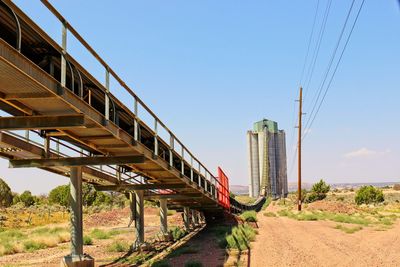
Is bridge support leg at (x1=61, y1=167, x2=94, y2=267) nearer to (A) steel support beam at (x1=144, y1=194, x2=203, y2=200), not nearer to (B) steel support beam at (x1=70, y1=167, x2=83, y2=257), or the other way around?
(B) steel support beam at (x1=70, y1=167, x2=83, y2=257)

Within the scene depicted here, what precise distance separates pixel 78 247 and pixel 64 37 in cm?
833

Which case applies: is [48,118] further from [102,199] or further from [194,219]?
[102,199]

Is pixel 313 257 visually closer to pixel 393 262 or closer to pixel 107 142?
pixel 393 262

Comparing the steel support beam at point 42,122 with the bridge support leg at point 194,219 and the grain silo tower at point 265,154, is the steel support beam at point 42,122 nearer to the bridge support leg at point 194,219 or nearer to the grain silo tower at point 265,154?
the bridge support leg at point 194,219

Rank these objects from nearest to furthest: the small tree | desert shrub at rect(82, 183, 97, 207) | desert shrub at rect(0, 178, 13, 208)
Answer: desert shrub at rect(0, 178, 13, 208), desert shrub at rect(82, 183, 97, 207), the small tree

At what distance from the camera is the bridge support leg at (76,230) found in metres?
16.6

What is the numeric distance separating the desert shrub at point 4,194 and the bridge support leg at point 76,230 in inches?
2951

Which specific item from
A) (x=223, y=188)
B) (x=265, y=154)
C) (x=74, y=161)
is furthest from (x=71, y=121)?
(x=265, y=154)

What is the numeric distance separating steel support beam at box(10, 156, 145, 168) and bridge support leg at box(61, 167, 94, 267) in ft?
2.52

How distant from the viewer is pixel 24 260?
2348 centimetres

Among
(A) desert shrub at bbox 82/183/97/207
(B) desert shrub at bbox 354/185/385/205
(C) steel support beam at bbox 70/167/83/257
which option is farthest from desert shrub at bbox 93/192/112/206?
(C) steel support beam at bbox 70/167/83/257

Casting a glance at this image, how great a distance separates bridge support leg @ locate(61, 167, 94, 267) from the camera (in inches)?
655

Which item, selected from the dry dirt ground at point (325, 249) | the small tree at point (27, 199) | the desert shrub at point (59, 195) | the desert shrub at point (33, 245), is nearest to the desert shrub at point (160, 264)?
the dry dirt ground at point (325, 249)

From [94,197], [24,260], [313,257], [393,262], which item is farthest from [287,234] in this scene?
[94,197]
